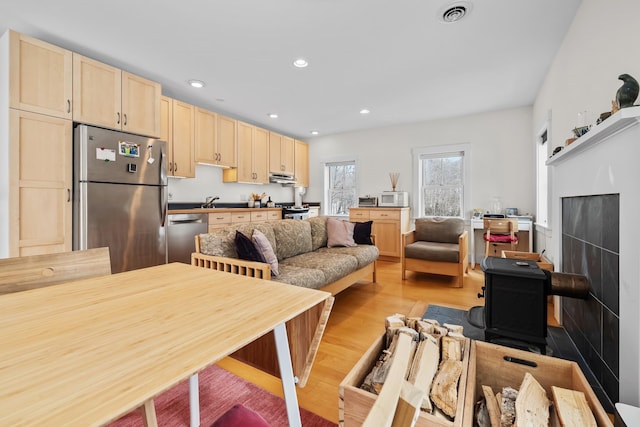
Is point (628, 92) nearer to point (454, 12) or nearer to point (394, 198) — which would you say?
point (454, 12)

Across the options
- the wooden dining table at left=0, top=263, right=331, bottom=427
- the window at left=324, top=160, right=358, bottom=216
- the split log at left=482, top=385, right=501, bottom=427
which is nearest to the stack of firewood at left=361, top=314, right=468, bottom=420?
the split log at left=482, top=385, right=501, bottom=427

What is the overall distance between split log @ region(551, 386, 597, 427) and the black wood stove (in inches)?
31.9

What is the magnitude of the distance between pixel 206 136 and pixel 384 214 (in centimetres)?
330

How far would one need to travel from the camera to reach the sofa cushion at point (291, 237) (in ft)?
9.62

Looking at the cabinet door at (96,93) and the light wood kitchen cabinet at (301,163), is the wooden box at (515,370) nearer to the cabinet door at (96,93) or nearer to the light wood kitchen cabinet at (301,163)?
the cabinet door at (96,93)

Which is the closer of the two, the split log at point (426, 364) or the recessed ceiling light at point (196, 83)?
the split log at point (426, 364)

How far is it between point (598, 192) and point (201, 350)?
2064 mm

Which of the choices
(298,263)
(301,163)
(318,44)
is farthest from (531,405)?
(301,163)

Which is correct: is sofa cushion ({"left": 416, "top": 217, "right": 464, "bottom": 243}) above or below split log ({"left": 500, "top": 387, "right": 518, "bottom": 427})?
above

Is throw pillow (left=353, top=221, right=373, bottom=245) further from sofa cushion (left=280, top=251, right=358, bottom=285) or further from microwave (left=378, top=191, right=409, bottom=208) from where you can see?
microwave (left=378, top=191, right=409, bottom=208)

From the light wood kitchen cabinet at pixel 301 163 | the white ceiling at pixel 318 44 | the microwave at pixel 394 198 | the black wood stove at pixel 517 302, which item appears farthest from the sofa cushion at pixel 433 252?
the light wood kitchen cabinet at pixel 301 163

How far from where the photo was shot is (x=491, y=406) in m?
1.18

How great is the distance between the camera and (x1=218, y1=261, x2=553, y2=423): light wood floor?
163 centimetres

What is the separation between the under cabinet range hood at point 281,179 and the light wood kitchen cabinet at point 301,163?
0.63ft
